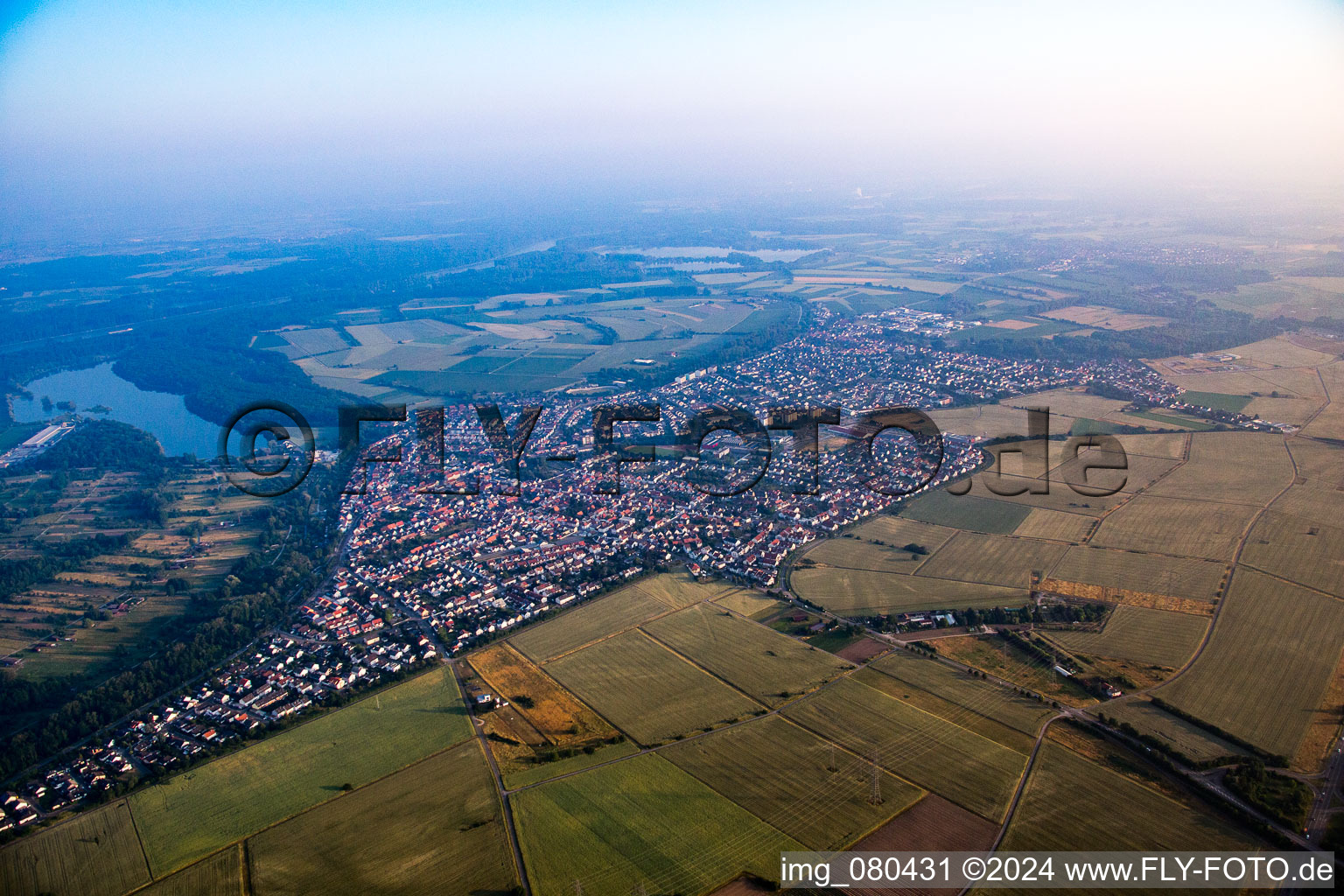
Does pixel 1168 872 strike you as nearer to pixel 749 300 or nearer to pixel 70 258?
pixel 749 300

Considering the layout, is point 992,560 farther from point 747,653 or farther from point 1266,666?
point 747,653

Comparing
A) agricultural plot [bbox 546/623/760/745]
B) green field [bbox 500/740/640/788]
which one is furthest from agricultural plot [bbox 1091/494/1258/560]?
green field [bbox 500/740/640/788]

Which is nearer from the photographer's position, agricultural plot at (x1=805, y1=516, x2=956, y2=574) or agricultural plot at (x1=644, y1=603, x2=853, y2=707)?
agricultural plot at (x1=644, y1=603, x2=853, y2=707)

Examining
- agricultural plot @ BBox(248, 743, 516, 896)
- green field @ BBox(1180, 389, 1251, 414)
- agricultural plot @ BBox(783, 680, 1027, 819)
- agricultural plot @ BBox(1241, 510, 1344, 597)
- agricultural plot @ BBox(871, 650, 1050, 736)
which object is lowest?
agricultural plot @ BBox(248, 743, 516, 896)

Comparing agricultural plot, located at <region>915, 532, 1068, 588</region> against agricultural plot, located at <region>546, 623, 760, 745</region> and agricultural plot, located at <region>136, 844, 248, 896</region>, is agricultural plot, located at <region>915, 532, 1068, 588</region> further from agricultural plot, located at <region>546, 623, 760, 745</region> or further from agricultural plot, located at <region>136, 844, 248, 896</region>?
agricultural plot, located at <region>136, 844, 248, 896</region>

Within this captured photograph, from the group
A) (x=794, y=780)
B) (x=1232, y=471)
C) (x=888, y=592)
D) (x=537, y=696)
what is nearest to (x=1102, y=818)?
(x=794, y=780)

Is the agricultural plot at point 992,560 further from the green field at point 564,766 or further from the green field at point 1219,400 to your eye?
the green field at point 1219,400

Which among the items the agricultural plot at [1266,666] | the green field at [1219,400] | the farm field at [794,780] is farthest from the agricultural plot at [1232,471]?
the farm field at [794,780]
